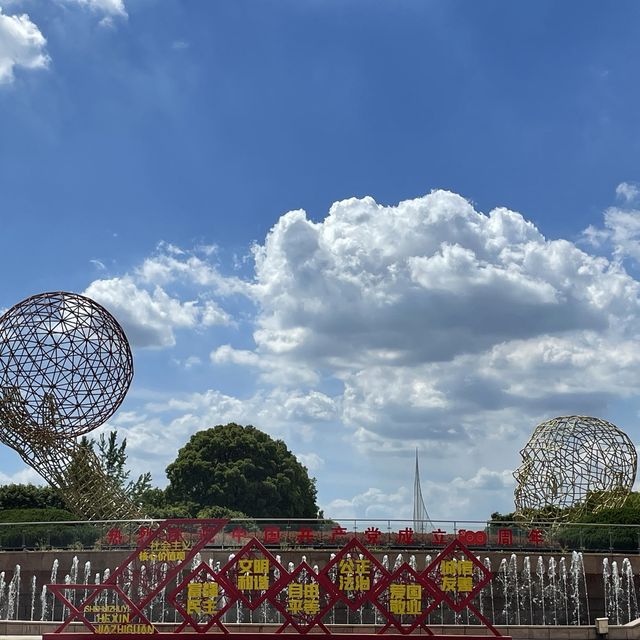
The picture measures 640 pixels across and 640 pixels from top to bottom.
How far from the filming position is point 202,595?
66.0ft

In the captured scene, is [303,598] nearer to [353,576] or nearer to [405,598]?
[353,576]

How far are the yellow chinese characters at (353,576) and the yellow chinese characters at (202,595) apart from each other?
2.89 m

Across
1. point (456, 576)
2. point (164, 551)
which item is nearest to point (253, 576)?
point (164, 551)

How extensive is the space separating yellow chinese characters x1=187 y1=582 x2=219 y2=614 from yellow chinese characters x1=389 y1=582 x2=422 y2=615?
4058mm

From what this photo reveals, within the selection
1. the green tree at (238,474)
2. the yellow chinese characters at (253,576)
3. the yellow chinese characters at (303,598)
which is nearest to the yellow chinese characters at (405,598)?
the yellow chinese characters at (303,598)

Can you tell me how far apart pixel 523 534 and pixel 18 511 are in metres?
23.2

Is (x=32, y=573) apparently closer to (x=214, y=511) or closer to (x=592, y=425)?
(x=214, y=511)

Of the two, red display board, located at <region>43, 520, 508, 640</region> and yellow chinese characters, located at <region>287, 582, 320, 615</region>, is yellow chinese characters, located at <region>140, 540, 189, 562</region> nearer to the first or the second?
red display board, located at <region>43, 520, 508, 640</region>

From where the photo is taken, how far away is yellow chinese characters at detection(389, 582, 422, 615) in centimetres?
2044

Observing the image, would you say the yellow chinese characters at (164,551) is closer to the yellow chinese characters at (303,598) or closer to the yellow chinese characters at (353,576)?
the yellow chinese characters at (303,598)

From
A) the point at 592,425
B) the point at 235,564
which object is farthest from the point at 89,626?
the point at 592,425

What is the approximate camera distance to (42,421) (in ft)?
120

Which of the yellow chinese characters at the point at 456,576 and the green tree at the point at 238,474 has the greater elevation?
the green tree at the point at 238,474

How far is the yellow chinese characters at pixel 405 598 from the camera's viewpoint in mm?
20438
